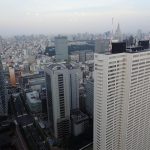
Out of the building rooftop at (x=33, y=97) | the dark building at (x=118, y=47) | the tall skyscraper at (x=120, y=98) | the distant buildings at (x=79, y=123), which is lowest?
the distant buildings at (x=79, y=123)

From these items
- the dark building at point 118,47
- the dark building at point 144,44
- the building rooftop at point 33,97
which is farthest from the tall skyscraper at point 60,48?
the dark building at point 118,47

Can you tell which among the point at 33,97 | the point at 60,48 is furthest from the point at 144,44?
the point at 60,48

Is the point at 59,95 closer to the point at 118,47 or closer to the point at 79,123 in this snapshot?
the point at 79,123

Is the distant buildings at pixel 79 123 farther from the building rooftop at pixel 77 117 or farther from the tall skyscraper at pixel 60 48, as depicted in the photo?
the tall skyscraper at pixel 60 48

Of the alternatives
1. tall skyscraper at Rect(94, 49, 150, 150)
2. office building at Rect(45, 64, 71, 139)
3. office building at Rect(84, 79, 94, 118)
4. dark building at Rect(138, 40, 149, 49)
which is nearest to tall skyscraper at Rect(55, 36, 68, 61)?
office building at Rect(84, 79, 94, 118)

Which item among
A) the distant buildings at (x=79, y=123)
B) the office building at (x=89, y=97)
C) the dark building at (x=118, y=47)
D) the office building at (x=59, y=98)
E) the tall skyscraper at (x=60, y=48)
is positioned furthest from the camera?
the tall skyscraper at (x=60, y=48)

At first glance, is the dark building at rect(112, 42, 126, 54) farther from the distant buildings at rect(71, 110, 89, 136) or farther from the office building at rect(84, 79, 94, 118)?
the office building at rect(84, 79, 94, 118)

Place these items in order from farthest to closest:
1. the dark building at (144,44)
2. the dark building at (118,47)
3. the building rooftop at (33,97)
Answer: the building rooftop at (33,97), the dark building at (144,44), the dark building at (118,47)

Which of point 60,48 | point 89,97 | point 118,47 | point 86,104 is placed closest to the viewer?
point 118,47
